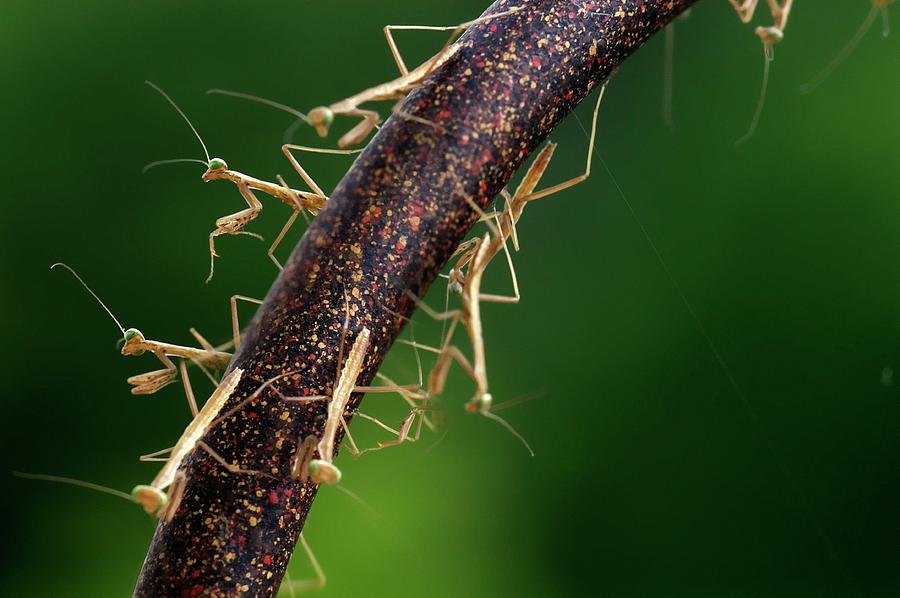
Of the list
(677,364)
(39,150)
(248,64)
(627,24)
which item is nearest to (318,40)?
(248,64)

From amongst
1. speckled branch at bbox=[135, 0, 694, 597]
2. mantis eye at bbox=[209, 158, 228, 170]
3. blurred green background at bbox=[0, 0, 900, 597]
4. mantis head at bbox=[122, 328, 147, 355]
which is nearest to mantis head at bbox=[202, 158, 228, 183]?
mantis eye at bbox=[209, 158, 228, 170]

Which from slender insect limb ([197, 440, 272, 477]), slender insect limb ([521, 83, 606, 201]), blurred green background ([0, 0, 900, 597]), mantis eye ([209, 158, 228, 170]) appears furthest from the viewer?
blurred green background ([0, 0, 900, 597])

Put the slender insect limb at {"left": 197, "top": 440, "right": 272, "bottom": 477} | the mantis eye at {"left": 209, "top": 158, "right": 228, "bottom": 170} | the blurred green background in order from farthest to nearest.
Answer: the blurred green background → the mantis eye at {"left": 209, "top": 158, "right": 228, "bottom": 170} → the slender insect limb at {"left": 197, "top": 440, "right": 272, "bottom": 477}

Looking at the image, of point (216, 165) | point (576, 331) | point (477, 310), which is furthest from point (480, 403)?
point (576, 331)

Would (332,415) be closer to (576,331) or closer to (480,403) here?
(480,403)

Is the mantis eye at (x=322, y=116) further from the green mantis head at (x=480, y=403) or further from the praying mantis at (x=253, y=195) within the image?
the green mantis head at (x=480, y=403)

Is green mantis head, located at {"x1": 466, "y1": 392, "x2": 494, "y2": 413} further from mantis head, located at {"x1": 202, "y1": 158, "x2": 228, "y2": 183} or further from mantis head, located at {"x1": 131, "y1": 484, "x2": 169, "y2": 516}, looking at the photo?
mantis head, located at {"x1": 202, "y1": 158, "x2": 228, "y2": 183}

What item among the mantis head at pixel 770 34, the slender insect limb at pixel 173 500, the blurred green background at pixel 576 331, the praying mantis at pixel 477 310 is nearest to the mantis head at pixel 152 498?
the slender insect limb at pixel 173 500
